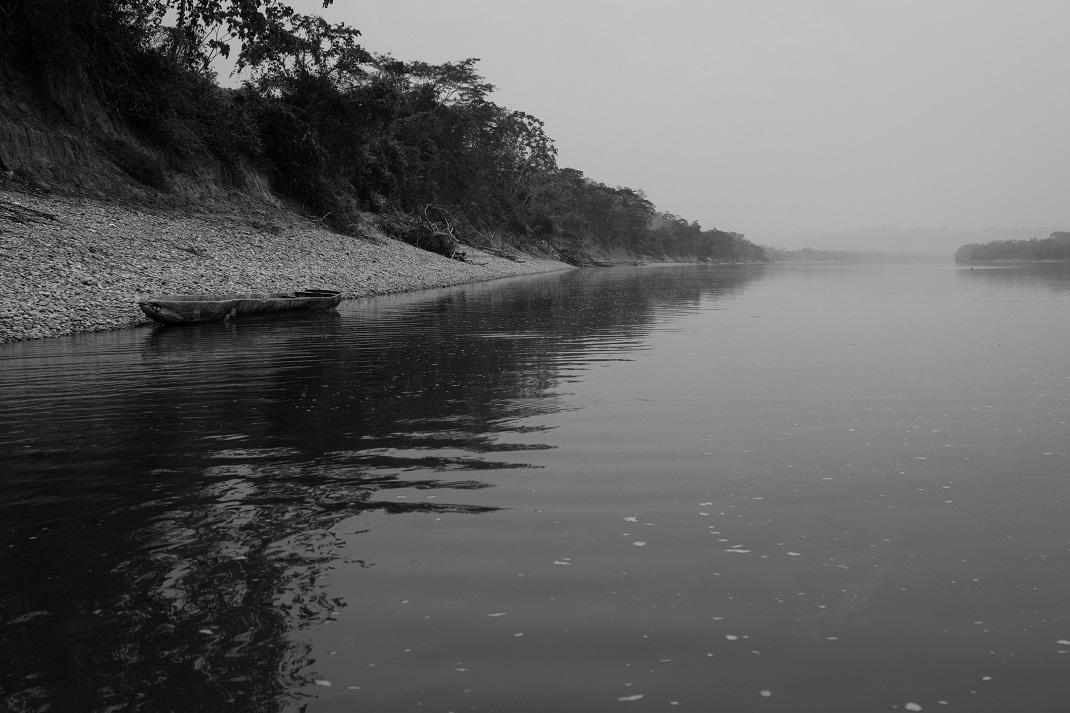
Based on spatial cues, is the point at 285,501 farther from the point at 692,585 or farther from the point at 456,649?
the point at 692,585

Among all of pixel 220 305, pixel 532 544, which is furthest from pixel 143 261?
pixel 532 544

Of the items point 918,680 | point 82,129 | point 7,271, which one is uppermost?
point 82,129

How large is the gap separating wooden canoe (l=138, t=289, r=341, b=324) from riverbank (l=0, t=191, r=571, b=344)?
1.46 m

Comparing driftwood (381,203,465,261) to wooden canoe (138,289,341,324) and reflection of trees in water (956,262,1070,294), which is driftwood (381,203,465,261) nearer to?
wooden canoe (138,289,341,324)

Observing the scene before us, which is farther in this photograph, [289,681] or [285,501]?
[285,501]

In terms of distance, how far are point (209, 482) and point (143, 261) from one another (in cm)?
2323

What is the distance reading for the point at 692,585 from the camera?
5.59 m

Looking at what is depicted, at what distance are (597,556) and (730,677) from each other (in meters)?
1.80

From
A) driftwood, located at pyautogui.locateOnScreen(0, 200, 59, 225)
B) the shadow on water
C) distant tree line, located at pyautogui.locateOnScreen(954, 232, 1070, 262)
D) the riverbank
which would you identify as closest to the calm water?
the shadow on water

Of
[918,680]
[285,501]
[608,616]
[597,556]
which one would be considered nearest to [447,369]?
[285,501]

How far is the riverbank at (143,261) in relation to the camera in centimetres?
2228

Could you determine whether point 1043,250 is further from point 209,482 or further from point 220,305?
point 209,482

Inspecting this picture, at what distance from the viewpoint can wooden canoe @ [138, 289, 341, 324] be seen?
2236cm

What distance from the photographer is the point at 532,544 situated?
6406 mm
